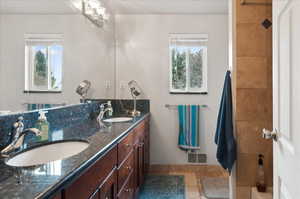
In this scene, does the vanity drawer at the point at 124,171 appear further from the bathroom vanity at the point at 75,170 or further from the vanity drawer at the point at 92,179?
the vanity drawer at the point at 92,179

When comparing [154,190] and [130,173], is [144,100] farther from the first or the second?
[130,173]

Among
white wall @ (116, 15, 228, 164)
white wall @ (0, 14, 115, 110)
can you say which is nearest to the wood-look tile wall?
white wall @ (116, 15, 228, 164)

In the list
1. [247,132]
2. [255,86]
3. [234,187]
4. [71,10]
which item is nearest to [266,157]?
[247,132]

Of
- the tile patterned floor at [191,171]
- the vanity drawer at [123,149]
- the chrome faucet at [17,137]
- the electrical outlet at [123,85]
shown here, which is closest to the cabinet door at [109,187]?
the vanity drawer at [123,149]

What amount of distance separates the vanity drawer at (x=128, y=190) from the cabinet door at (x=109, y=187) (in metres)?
0.16

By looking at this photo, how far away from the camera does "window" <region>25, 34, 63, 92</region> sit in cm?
153

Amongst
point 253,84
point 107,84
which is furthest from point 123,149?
point 107,84

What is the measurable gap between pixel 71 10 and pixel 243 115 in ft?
6.03

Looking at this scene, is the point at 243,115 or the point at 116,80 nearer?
the point at 243,115

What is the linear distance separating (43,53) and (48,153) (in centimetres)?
84

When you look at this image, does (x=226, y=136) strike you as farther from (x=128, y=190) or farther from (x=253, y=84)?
(x=128, y=190)
